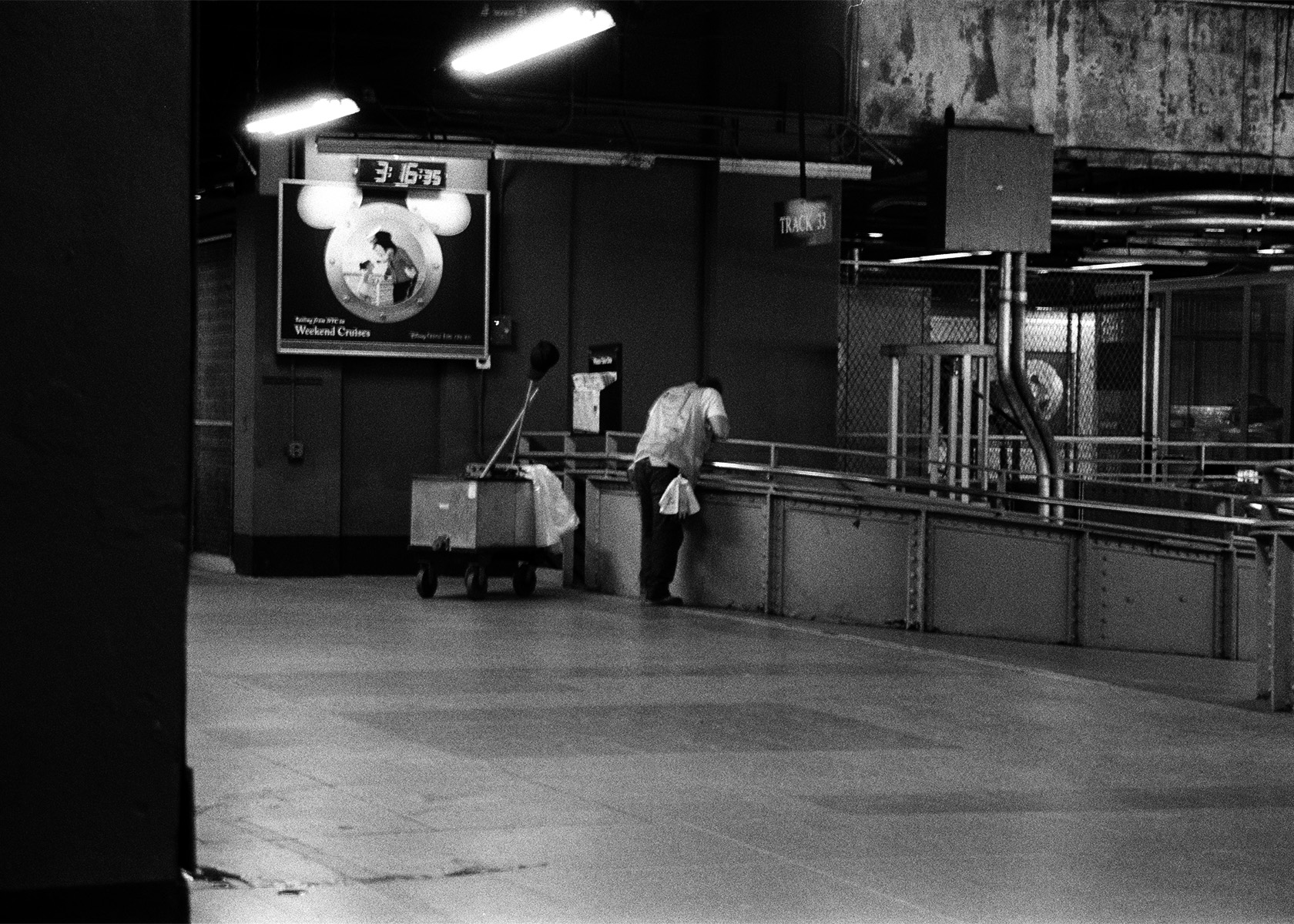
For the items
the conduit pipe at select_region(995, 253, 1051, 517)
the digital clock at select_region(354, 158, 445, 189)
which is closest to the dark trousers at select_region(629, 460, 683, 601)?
the digital clock at select_region(354, 158, 445, 189)

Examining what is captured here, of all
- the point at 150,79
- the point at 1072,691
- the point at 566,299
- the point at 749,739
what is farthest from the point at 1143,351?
the point at 150,79

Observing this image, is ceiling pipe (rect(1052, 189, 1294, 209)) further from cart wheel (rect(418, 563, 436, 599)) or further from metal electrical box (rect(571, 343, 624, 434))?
cart wheel (rect(418, 563, 436, 599))

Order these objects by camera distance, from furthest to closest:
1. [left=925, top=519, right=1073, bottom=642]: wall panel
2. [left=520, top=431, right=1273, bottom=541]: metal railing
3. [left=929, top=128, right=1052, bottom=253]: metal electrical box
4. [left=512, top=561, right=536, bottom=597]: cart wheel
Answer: [left=929, top=128, right=1052, bottom=253]: metal electrical box, [left=512, top=561, right=536, bottom=597]: cart wheel, [left=520, top=431, right=1273, bottom=541]: metal railing, [left=925, top=519, right=1073, bottom=642]: wall panel

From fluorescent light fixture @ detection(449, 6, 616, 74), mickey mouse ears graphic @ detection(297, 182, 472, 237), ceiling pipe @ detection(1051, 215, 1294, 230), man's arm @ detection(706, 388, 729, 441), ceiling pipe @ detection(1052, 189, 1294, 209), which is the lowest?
man's arm @ detection(706, 388, 729, 441)

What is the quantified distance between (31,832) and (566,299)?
15661mm

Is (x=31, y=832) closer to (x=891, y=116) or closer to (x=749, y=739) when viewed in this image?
(x=749, y=739)

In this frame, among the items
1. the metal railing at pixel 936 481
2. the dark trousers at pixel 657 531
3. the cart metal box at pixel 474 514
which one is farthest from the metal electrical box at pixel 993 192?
the cart metal box at pixel 474 514

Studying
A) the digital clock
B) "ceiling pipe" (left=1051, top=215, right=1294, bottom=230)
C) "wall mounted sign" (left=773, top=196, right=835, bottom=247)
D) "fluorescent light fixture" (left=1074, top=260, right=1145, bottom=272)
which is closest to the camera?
"wall mounted sign" (left=773, top=196, right=835, bottom=247)

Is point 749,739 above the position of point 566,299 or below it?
below

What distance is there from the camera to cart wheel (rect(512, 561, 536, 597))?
1798 cm

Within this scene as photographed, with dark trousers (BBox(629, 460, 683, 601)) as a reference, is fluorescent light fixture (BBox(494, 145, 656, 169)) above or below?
above

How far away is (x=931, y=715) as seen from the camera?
1084 cm

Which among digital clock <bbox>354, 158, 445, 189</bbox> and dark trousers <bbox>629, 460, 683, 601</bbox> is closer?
dark trousers <bbox>629, 460, 683, 601</bbox>

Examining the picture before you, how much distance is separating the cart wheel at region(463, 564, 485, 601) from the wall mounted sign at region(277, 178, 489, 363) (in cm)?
309
